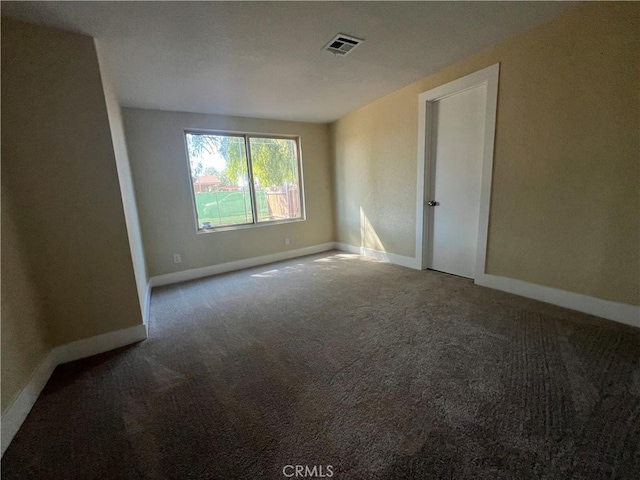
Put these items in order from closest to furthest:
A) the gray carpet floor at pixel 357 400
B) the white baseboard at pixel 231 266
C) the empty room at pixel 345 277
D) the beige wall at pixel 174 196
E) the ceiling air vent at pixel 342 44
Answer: the gray carpet floor at pixel 357 400 < the empty room at pixel 345 277 < the ceiling air vent at pixel 342 44 < the beige wall at pixel 174 196 < the white baseboard at pixel 231 266

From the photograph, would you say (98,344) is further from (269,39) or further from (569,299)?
(569,299)

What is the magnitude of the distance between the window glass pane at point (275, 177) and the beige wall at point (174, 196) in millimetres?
209

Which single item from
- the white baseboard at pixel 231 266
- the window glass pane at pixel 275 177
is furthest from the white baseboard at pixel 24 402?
the window glass pane at pixel 275 177

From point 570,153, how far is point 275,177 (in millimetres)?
3713

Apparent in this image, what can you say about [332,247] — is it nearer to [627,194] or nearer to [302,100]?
[302,100]

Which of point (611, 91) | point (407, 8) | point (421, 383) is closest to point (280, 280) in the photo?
point (421, 383)

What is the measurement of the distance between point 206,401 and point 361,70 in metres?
3.20

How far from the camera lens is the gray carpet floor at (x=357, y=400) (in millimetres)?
1106

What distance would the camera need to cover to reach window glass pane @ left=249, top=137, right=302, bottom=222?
428cm

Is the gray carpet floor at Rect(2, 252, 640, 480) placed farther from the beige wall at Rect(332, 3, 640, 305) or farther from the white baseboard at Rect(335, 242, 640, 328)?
the beige wall at Rect(332, 3, 640, 305)

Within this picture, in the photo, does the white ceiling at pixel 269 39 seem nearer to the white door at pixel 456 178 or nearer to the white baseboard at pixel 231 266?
the white door at pixel 456 178

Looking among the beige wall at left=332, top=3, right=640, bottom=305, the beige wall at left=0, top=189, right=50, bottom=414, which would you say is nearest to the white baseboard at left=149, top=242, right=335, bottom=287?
the beige wall at left=0, top=189, right=50, bottom=414

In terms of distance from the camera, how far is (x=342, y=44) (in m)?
2.18

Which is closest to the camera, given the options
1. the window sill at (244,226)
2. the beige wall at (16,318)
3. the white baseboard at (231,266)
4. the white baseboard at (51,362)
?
the white baseboard at (51,362)
